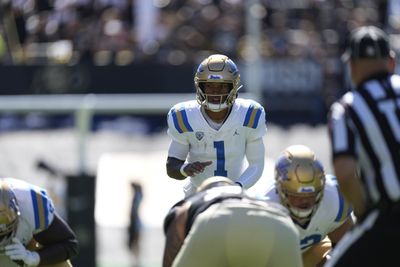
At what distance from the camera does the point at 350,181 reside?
4945mm

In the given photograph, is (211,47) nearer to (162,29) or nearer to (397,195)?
(162,29)

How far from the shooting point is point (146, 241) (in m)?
11.0

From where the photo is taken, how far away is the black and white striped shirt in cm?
493

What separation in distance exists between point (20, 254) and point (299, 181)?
4.76ft

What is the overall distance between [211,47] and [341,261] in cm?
1342

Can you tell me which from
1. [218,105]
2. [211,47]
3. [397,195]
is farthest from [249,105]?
[211,47]

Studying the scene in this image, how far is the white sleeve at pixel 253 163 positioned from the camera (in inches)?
280

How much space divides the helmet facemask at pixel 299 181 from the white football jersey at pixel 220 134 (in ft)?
3.09

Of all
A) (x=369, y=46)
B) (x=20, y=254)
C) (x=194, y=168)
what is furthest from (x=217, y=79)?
(x=369, y=46)

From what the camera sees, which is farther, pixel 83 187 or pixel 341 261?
pixel 83 187

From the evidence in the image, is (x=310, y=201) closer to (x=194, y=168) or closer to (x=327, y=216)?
(x=327, y=216)

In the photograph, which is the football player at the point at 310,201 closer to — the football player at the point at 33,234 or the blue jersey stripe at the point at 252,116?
the blue jersey stripe at the point at 252,116

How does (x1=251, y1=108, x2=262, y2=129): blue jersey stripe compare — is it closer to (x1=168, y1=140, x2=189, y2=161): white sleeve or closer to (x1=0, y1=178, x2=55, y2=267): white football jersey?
(x1=168, y1=140, x2=189, y2=161): white sleeve

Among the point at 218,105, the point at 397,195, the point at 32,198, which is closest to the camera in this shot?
the point at 397,195
